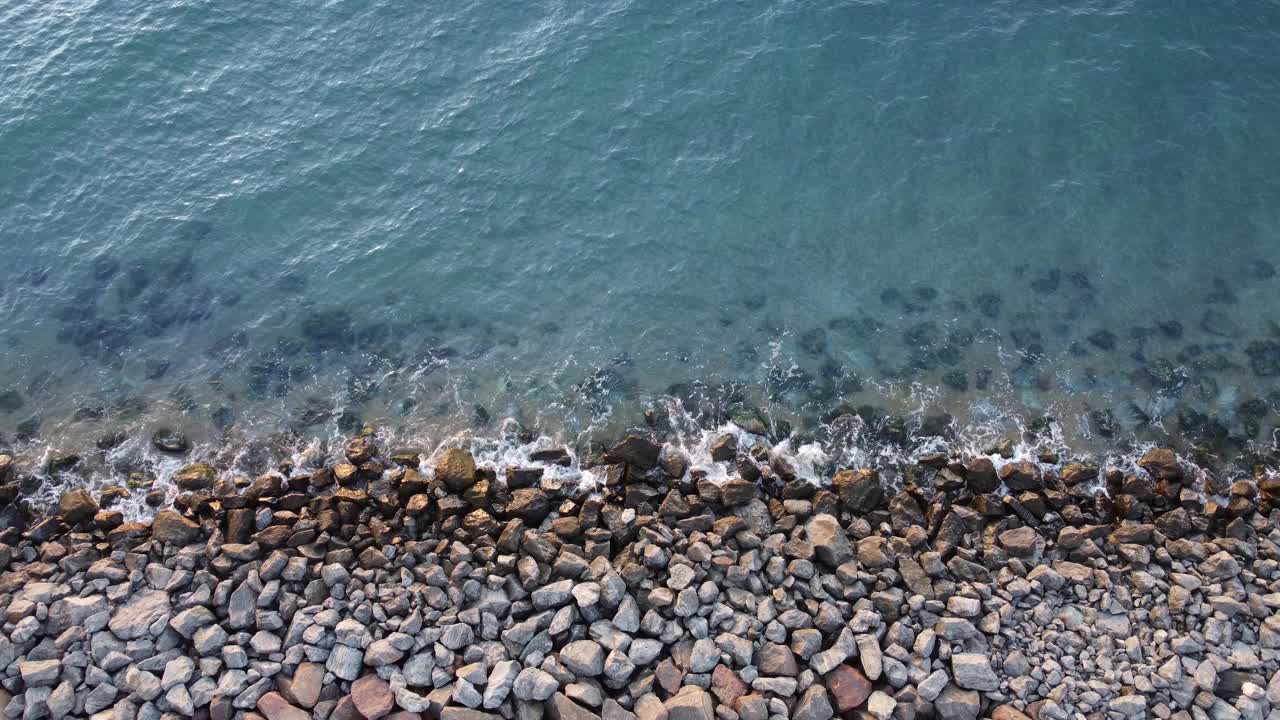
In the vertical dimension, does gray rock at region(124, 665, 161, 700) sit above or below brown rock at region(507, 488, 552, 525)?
above

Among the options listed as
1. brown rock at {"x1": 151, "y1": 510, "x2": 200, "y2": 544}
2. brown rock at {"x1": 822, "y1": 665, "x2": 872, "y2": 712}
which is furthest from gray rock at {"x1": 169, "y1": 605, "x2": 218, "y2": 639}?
brown rock at {"x1": 822, "y1": 665, "x2": 872, "y2": 712}

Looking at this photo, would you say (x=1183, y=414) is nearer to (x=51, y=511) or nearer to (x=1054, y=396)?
(x=1054, y=396)

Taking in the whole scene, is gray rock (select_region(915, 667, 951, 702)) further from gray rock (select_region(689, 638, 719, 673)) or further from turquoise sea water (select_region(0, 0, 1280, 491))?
turquoise sea water (select_region(0, 0, 1280, 491))

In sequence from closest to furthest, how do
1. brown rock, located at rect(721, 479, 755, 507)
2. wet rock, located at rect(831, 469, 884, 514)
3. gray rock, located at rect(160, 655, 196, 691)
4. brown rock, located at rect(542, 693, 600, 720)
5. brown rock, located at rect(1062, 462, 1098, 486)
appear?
1. brown rock, located at rect(542, 693, 600, 720)
2. gray rock, located at rect(160, 655, 196, 691)
3. brown rock, located at rect(721, 479, 755, 507)
4. wet rock, located at rect(831, 469, 884, 514)
5. brown rock, located at rect(1062, 462, 1098, 486)

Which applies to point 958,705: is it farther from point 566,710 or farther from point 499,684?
point 499,684

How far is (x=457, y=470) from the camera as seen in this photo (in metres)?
36.5

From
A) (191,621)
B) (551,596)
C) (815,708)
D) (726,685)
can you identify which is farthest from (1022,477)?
(191,621)

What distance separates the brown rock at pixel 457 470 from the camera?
3619 centimetres

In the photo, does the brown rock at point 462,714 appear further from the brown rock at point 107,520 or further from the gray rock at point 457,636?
the brown rock at point 107,520

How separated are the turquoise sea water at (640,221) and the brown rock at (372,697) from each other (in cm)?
1311

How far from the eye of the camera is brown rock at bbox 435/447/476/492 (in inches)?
1425

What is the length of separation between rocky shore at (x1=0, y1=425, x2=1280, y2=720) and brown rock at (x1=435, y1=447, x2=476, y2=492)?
3.7 inches

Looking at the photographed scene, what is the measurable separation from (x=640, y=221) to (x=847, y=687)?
26.9 m

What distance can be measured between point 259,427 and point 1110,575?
117 feet
